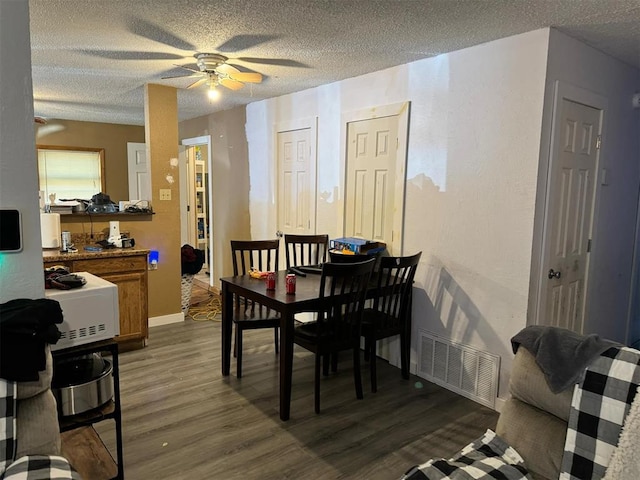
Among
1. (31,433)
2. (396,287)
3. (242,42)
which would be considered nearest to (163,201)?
(242,42)

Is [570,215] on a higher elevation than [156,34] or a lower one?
lower

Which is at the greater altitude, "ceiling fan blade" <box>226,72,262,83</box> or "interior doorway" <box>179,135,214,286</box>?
"ceiling fan blade" <box>226,72,262,83</box>

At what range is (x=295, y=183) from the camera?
15.2ft

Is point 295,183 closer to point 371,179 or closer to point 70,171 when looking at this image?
point 371,179

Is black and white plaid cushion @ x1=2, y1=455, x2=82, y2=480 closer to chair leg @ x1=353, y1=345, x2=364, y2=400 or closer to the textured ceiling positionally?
chair leg @ x1=353, y1=345, x2=364, y2=400

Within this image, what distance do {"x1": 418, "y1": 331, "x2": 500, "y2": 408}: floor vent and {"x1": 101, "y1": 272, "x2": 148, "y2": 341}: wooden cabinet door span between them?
236cm

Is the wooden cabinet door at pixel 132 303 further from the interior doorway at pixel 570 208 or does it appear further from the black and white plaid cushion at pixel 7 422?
the interior doorway at pixel 570 208

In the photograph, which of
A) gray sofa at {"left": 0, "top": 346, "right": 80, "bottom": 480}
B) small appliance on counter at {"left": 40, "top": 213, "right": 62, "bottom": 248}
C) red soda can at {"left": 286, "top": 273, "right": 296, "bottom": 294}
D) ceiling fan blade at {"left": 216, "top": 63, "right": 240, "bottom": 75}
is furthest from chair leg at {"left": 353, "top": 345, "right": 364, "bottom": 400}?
small appliance on counter at {"left": 40, "top": 213, "right": 62, "bottom": 248}

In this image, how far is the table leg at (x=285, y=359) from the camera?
8.64 feet

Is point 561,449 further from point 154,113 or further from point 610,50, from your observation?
point 154,113

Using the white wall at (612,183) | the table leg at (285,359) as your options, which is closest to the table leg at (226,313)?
the table leg at (285,359)

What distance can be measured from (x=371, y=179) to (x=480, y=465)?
8.56ft

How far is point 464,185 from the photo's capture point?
304 cm

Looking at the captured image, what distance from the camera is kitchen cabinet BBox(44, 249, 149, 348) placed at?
11.7ft
